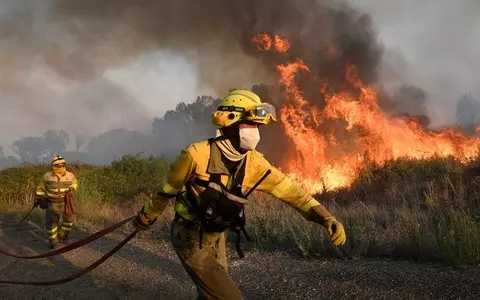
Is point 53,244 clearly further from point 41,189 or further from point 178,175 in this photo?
point 178,175

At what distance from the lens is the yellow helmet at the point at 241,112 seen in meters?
3.40

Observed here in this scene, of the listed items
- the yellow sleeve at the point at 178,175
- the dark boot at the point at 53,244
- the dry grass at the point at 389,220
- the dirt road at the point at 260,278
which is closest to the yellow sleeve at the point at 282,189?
the yellow sleeve at the point at 178,175

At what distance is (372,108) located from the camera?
23.2 m

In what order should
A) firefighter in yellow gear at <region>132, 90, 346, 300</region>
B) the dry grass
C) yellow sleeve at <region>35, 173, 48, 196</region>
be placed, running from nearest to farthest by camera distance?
firefighter in yellow gear at <region>132, 90, 346, 300</region>
the dry grass
yellow sleeve at <region>35, 173, 48, 196</region>

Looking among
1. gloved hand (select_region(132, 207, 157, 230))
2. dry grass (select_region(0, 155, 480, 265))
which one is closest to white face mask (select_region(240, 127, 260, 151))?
gloved hand (select_region(132, 207, 157, 230))

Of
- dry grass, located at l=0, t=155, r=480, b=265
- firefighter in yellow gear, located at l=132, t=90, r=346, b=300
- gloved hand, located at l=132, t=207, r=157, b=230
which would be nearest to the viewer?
firefighter in yellow gear, located at l=132, t=90, r=346, b=300

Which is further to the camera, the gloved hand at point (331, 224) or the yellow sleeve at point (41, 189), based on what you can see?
the yellow sleeve at point (41, 189)

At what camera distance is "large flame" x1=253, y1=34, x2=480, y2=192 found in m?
20.5

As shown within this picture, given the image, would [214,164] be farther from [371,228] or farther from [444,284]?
[371,228]

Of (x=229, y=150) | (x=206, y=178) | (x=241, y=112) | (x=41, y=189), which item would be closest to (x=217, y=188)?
(x=206, y=178)

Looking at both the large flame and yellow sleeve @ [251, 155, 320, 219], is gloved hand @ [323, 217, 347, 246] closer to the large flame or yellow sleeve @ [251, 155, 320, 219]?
yellow sleeve @ [251, 155, 320, 219]

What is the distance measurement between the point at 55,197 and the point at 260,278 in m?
5.48

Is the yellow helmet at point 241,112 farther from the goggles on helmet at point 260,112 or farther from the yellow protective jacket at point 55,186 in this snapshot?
the yellow protective jacket at point 55,186

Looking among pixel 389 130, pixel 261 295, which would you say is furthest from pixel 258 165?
pixel 389 130
